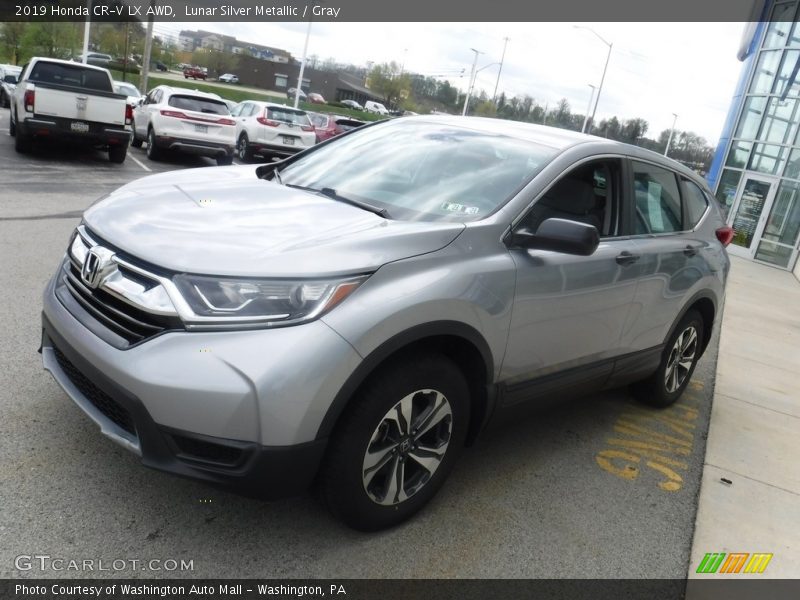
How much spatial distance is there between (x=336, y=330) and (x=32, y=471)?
1.57 m

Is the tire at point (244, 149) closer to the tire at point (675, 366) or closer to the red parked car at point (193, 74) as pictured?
the tire at point (675, 366)

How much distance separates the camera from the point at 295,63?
352 feet

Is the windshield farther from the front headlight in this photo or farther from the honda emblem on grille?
the honda emblem on grille

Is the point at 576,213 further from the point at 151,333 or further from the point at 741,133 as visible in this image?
the point at 741,133

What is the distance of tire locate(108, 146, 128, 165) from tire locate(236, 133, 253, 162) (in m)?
4.11

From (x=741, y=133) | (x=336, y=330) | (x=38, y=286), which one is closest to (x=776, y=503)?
(x=336, y=330)

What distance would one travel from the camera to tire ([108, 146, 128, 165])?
13661 millimetres

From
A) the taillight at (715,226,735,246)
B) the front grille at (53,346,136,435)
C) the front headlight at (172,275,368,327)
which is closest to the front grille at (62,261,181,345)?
the front headlight at (172,275,368,327)

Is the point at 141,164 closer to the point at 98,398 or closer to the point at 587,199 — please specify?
the point at 587,199

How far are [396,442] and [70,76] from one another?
12.7 meters

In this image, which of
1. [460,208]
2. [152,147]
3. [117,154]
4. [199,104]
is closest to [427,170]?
[460,208]

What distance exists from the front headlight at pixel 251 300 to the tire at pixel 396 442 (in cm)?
40

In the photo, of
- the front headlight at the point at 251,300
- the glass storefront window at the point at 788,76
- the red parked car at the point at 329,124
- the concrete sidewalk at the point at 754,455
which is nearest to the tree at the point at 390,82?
the red parked car at the point at 329,124

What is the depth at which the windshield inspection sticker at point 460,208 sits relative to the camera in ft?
10.2
